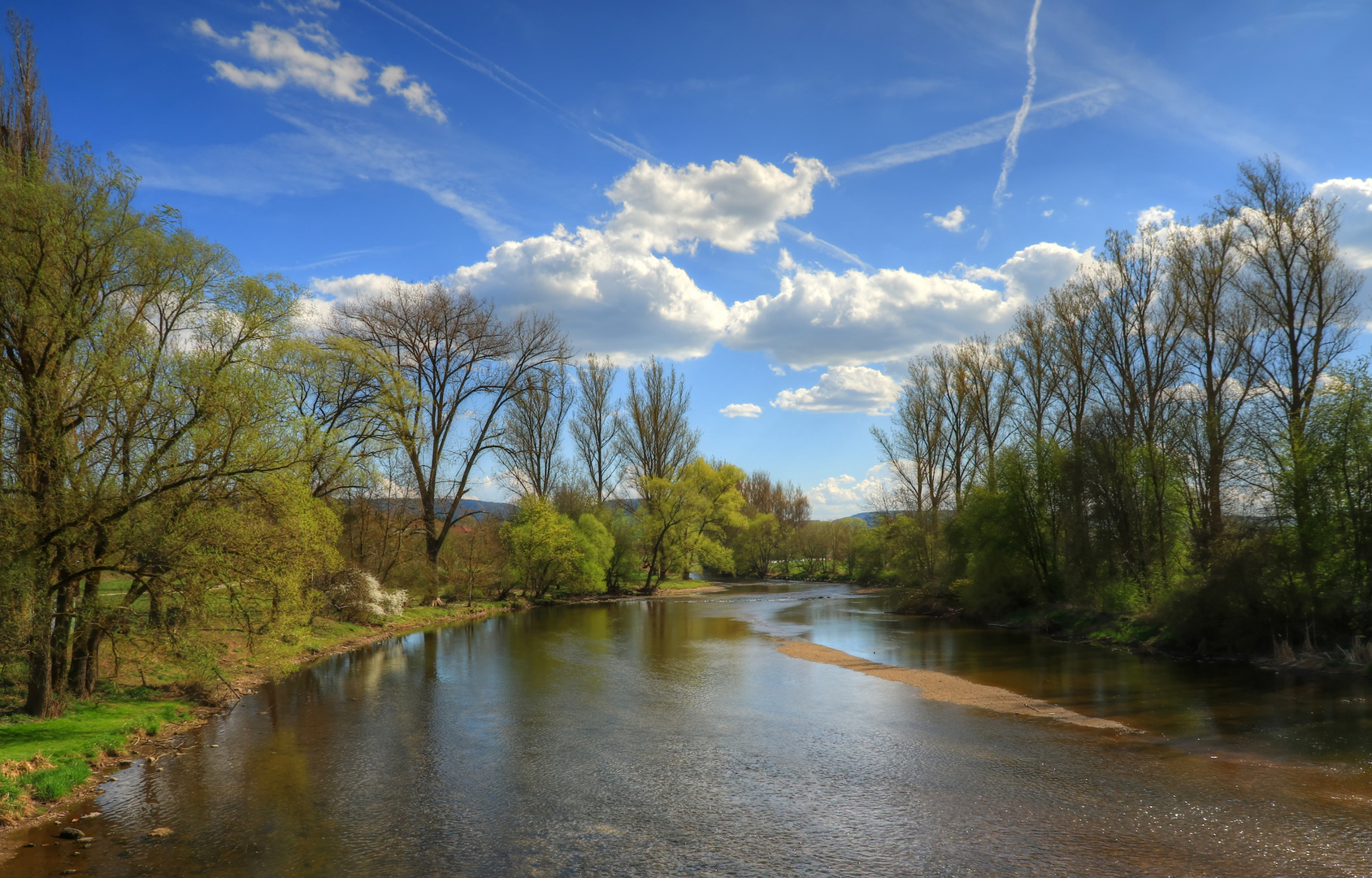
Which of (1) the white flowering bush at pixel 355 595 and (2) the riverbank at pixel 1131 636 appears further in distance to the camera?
(1) the white flowering bush at pixel 355 595

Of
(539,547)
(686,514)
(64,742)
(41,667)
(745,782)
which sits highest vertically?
(686,514)

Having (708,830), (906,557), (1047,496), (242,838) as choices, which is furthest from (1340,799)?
(906,557)

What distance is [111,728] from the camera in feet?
45.2

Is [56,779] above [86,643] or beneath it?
beneath

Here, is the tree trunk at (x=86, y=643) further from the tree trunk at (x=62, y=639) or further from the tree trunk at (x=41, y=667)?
the tree trunk at (x=41, y=667)

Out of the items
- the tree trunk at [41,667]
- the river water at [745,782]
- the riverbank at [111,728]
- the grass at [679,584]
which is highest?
the tree trunk at [41,667]

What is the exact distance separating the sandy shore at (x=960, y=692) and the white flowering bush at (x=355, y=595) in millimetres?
18402

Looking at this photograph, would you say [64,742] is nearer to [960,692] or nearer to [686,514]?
[960,692]

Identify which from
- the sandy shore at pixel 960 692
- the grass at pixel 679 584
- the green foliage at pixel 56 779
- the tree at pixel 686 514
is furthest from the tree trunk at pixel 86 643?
the grass at pixel 679 584

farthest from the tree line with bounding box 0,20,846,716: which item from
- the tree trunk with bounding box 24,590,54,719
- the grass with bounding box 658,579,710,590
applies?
the grass with bounding box 658,579,710,590

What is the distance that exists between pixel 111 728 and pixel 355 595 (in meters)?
18.4

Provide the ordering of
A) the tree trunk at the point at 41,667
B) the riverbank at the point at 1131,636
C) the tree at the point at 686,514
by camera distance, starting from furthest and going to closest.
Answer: the tree at the point at 686,514 < the riverbank at the point at 1131,636 < the tree trunk at the point at 41,667

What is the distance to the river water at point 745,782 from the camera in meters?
9.23

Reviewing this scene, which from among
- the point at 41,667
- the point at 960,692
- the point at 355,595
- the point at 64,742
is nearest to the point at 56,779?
the point at 64,742
